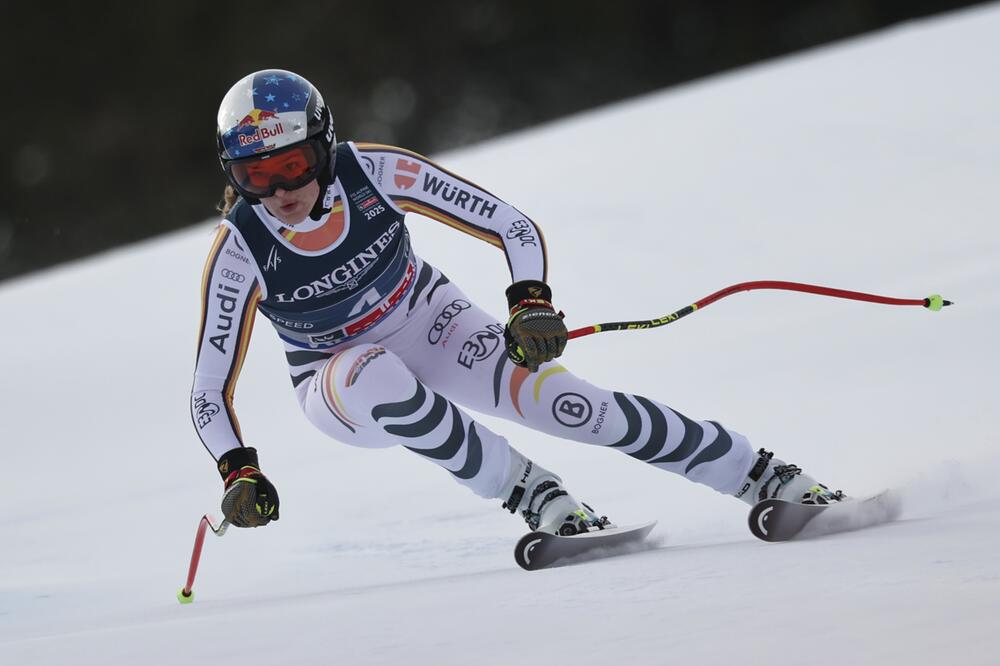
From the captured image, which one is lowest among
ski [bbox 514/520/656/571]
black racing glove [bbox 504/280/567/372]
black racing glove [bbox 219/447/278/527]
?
ski [bbox 514/520/656/571]

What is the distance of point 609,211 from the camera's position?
8891 mm

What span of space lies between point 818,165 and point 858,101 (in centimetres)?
140

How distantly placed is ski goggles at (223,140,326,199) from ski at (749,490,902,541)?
1.33 m

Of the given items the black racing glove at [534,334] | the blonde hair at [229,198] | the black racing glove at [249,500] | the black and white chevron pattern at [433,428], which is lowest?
the black racing glove at [249,500]

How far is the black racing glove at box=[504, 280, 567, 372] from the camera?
9.96 ft

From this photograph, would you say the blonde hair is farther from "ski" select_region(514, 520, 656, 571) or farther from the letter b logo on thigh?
"ski" select_region(514, 520, 656, 571)

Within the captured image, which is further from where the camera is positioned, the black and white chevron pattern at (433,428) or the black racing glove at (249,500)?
the black and white chevron pattern at (433,428)

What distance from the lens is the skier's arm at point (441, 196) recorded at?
340 centimetres

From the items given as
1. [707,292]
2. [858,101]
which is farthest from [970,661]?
[858,101]

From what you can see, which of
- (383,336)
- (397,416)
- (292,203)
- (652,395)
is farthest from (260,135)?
(652,395)

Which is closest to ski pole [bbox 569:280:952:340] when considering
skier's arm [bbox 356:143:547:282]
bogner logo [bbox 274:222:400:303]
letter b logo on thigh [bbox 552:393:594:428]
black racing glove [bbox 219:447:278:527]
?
letter b logo on thigh [bbox 552:393:594:428]

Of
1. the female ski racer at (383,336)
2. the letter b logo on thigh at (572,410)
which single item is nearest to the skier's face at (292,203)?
the female ski racer at (383,336)

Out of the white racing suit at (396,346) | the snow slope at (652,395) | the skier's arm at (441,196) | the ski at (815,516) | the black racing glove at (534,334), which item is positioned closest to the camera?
the snow slope at (652,395)

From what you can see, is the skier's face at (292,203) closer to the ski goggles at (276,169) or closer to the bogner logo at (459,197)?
the ski goggles at (276,169)
